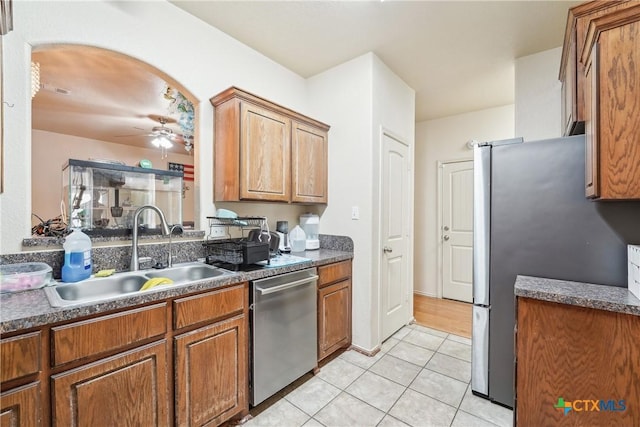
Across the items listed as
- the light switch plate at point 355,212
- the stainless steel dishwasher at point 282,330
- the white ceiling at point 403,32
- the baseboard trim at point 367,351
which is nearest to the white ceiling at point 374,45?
the white ceiling at point 403,32

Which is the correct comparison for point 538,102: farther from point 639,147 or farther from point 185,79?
point 185,79

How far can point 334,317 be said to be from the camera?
2.25 metres

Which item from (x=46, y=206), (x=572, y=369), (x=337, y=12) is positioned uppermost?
(x=337, y=12)

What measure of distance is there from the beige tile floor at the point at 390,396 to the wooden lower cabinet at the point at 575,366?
35cm

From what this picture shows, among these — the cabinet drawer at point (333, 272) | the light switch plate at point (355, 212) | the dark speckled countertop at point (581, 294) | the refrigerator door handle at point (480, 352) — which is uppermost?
the light switch plate at point (355, 212)

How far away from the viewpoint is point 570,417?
51.7 inches

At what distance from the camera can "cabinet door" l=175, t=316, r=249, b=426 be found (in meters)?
1.33

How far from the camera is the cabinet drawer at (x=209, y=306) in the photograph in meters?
1.32

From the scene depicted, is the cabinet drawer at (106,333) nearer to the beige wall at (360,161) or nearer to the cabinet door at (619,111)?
the beige wall at (360,161)

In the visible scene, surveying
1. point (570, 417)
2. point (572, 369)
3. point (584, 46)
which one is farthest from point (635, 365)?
point (584, 46)

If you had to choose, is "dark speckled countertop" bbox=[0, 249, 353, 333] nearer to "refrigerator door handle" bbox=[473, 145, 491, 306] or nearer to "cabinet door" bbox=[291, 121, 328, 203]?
"cabinet door" bbox=[291, 121, 328, 203]

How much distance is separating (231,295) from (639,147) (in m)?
2.10

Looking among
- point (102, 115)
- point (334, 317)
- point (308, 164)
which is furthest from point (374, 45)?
point (102, 115)

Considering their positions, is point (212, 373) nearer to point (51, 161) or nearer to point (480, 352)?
point (480, 352)
